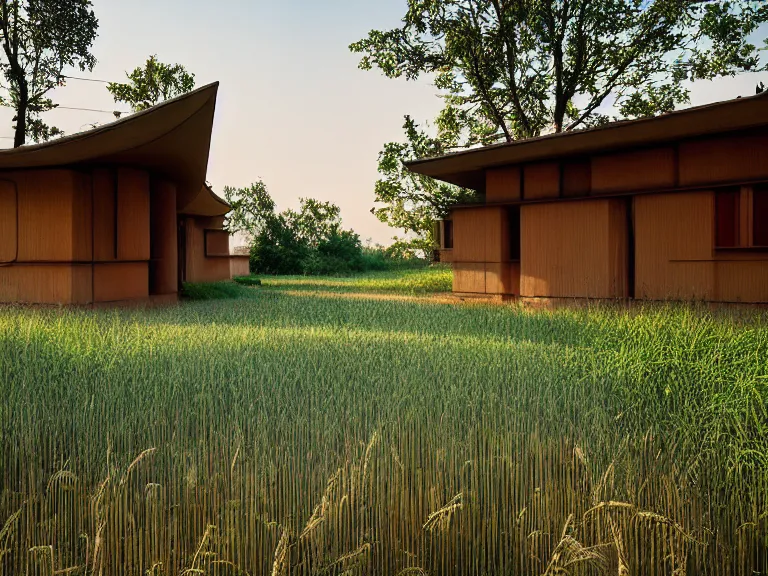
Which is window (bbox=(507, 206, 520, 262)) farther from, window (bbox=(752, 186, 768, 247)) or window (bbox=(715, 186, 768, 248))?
window (bbox=(752, 186, 768, 247))

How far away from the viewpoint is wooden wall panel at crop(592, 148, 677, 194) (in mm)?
9645

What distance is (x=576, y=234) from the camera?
10.6 meters

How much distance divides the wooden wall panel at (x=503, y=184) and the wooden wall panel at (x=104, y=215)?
723 cm

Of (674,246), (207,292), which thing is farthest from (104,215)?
(674,246)

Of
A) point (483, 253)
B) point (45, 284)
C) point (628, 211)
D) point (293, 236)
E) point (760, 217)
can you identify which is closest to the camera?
point (760, 217)

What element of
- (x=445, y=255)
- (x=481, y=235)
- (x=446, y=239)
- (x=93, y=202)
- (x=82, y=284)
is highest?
(x=93, y=202)

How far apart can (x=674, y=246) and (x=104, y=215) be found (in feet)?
32.2

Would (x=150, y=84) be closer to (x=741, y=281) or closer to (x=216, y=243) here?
(x=216, y=243)

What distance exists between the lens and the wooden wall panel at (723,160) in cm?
875

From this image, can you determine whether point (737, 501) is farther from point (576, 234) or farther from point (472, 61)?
point (472, 61)

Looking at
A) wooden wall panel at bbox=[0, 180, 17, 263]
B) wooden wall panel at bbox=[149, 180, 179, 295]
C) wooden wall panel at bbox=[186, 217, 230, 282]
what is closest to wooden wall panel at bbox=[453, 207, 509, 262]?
wooden wall panel at bbox=[149, 180, 179, 295]

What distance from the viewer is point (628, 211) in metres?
10.3

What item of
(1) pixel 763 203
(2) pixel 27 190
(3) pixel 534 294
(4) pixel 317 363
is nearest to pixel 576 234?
(3) pixel 534 294

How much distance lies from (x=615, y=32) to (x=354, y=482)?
18.7 m
